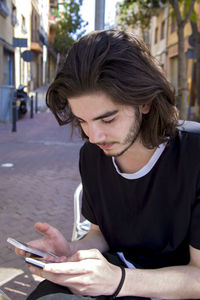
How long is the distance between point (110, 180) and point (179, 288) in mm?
522

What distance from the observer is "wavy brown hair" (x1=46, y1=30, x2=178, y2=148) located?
136cm

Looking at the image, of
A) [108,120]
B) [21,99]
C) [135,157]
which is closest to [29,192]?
[135,157]

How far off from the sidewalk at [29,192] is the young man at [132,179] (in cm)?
138

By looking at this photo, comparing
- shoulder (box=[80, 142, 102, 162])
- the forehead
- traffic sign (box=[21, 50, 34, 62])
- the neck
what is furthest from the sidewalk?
traffic sign (box=[21, 50, 34, 62])

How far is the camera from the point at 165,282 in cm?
134

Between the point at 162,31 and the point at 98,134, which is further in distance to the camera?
the point at 162,31

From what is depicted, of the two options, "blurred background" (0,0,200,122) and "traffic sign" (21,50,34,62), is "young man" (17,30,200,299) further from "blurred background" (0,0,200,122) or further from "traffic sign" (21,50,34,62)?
"traffic sign" (21,50,34,62)

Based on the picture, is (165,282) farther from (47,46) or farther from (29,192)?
(47,46)

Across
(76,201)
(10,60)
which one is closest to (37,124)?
(10,60)

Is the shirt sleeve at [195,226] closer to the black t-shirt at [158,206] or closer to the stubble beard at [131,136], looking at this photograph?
the black t-shirt at [158,206]

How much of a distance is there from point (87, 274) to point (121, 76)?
2.39 feet

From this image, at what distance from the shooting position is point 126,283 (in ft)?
4.29

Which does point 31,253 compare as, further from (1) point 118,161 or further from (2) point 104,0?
(2) point 104,0

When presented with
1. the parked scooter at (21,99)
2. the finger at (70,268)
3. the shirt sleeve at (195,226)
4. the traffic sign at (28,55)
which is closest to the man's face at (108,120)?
the shirt sleeve at (195,226)
